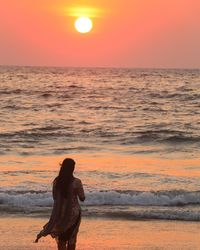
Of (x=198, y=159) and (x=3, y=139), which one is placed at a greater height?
(x=3, y=139)

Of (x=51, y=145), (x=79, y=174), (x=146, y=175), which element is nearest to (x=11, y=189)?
(x=79, y=174)

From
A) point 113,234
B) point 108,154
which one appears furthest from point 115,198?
point 108,154

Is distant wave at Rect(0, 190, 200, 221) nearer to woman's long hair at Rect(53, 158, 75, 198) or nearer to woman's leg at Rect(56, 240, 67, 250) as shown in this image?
woman's leg at Rect(56, 240, 67, 250)

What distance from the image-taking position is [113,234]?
35.6 ft

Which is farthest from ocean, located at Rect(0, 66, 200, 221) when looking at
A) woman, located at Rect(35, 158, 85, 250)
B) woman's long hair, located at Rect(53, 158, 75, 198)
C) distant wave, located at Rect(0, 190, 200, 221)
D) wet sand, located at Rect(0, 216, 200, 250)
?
woman's long hair, located at Rect(53, 158, 75, 198)

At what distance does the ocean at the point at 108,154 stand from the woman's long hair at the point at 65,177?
4772mm

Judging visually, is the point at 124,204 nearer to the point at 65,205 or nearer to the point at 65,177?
the point at 65,205

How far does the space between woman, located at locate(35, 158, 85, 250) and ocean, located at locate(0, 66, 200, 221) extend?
4581mm

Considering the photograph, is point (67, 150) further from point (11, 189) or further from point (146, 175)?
point (11, 189)

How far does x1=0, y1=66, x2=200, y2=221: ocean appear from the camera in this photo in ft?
45.8

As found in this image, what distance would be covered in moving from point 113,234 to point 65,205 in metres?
3.31

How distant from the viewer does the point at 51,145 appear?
24500 millimetres

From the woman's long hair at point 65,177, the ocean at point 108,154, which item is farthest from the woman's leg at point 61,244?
the ocean at point 108,154

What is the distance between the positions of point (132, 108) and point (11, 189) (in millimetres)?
26203
